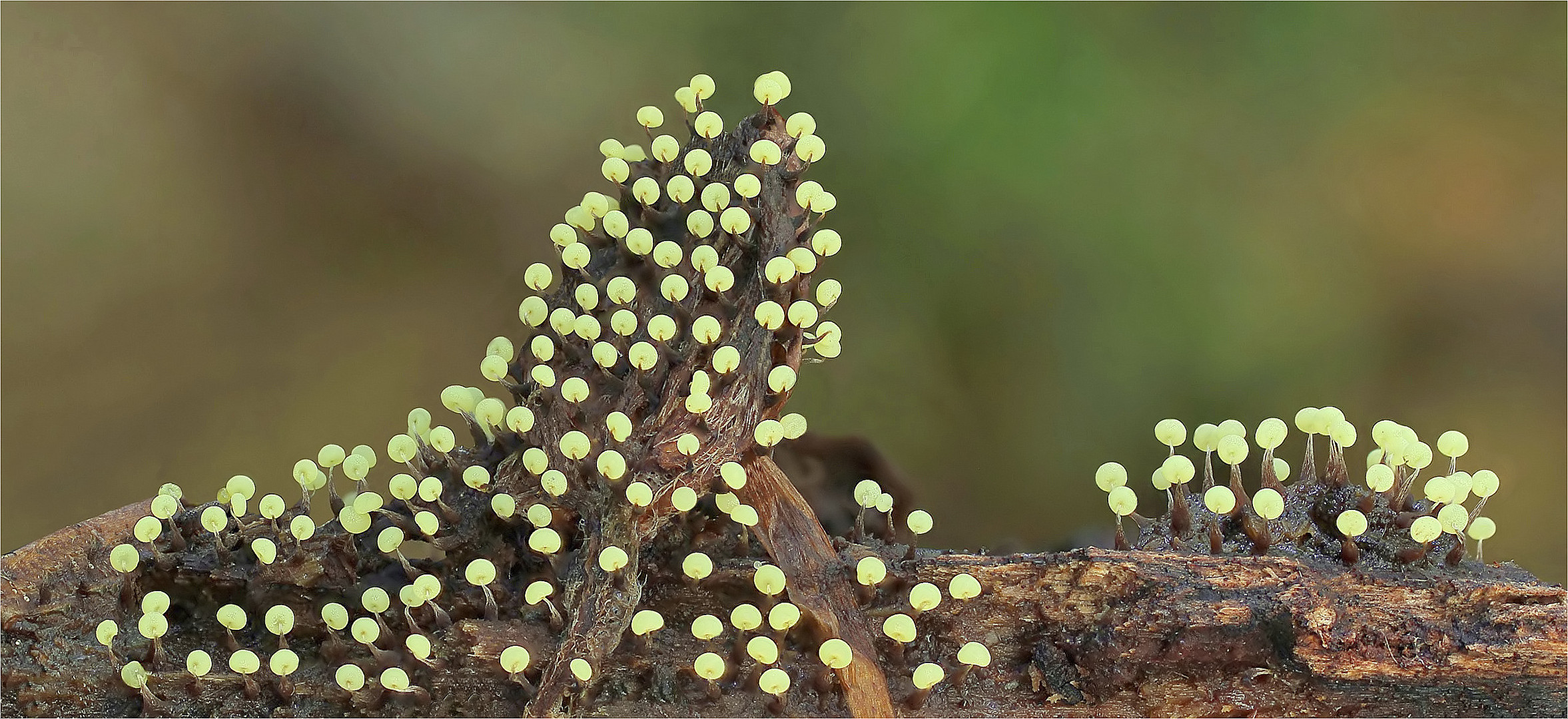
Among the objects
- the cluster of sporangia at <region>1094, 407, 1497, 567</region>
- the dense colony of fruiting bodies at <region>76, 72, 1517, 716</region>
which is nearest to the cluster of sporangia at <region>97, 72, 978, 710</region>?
the dense colony of fruiting bodies at <region>76, 72, 1517, 716</region>

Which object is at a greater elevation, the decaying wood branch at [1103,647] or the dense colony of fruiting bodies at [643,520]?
the dense colony of fruiting bodies at [643,520]

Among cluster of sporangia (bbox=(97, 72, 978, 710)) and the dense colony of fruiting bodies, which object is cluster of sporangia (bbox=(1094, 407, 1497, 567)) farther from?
cluster of sporangia (bbox=(97, 72, 978, 710))

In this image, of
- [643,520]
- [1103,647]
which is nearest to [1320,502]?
[1103,647]

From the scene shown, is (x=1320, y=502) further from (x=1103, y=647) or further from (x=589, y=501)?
(x=589, y=501)

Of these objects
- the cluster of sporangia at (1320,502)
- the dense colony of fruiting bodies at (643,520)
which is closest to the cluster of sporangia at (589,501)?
the dense colony of fruiting bodies at (643,520)

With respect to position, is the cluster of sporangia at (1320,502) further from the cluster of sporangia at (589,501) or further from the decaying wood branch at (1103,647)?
the cluster of sporangia at (589,501)
